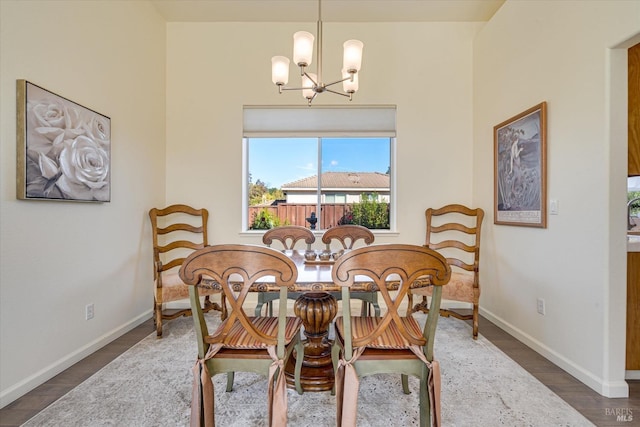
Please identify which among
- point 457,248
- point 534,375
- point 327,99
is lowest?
point 534,375

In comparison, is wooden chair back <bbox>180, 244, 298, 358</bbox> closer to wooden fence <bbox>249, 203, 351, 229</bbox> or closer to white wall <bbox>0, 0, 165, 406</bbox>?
white wall <bbox>0, 0, 165, 406</bbox>

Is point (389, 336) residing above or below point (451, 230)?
below

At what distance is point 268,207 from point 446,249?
6.91 feet

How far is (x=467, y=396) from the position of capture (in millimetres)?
1730

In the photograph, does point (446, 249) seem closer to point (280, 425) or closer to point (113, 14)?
point (280, 425)

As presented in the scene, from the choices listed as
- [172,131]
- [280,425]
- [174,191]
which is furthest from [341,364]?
[172,131]

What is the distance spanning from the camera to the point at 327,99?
3.36 metres

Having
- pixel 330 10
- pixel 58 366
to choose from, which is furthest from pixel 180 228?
pixel 330 10

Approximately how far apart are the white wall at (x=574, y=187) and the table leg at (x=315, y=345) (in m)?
1.61

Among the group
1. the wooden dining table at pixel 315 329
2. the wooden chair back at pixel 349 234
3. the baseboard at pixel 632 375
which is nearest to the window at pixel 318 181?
the wooden chair back at pixel 349 234

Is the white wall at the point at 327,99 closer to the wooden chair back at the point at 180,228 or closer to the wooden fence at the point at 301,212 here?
the wooden chair back at the point at 180,228

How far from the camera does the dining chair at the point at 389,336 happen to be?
120 cm

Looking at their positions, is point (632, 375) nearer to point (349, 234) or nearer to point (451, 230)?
point (451, 230)

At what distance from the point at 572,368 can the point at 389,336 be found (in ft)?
4.89
